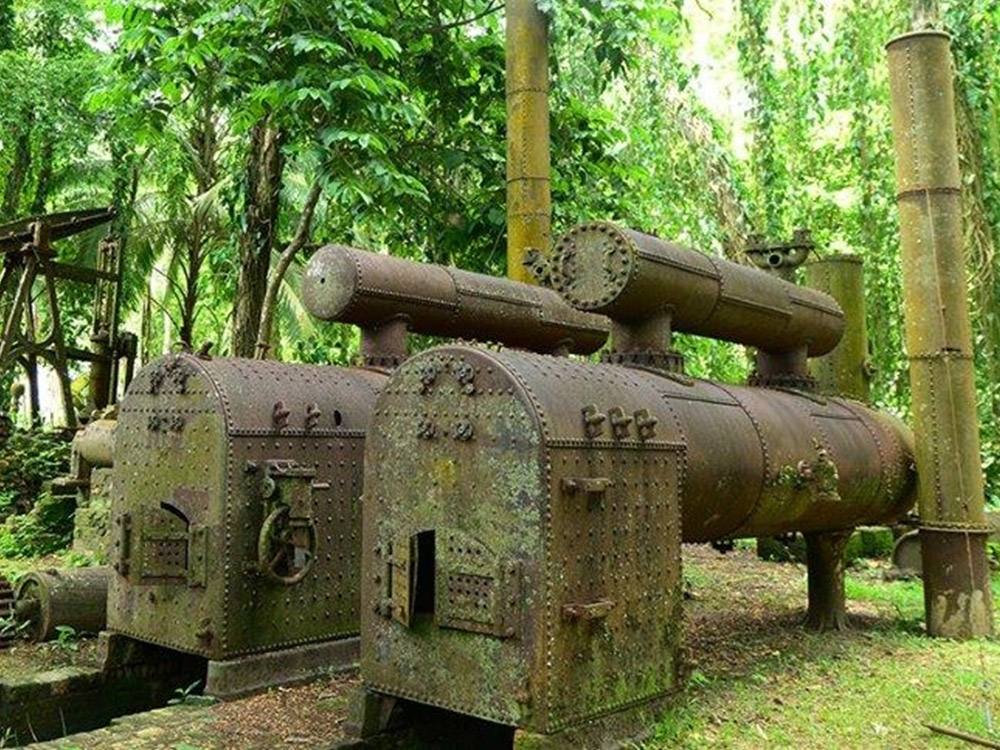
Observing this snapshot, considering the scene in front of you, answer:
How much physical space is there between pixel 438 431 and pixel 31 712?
335 cm

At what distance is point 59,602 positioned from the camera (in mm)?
7094

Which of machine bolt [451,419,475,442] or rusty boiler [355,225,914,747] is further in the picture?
machine bolt [451,419,475,442]

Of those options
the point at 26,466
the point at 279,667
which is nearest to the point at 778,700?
the point at 279,667

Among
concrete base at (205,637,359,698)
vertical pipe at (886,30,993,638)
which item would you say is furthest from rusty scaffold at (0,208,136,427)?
vertical pipe at (886,30,993,638)

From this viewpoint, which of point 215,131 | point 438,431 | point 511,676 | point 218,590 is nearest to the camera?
point 511,676

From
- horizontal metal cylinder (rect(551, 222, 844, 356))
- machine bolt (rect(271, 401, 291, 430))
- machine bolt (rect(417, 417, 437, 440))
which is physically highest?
horizontal metal cylinder (rect(551, 222, 844, 356))

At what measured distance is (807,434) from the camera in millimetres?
6590

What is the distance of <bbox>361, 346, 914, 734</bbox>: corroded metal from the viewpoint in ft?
13.7

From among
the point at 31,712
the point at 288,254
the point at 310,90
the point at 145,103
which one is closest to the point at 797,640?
the point at 31,712

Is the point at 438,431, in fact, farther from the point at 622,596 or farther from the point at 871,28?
the point at 871,28

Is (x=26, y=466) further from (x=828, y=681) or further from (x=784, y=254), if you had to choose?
(x=828, y=681)

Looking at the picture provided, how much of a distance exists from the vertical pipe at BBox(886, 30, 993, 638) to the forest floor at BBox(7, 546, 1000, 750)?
53 cm

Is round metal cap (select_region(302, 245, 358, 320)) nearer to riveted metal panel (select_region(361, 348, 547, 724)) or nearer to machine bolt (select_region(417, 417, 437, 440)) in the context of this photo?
riveted metal panel (select_region(361, 348, 547, 724))

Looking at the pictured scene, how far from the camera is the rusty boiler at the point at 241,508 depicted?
567 cm
